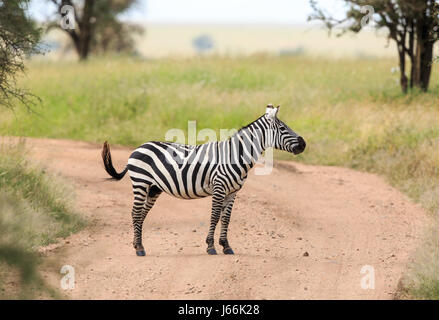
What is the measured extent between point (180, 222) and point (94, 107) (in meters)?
9.31

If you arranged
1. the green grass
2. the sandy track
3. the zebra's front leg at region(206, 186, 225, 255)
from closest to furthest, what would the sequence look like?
the green grass → the sandy track → the zebra's front leg at region(206, 186, 225, 255)

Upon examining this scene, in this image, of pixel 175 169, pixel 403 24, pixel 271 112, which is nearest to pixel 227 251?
pixel 175 169

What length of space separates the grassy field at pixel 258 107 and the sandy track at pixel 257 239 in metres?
0.83

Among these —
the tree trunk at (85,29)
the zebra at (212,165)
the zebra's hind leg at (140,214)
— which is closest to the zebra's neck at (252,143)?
the zebra at (212,165)

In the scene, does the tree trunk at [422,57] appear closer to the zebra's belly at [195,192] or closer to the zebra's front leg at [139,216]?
the zebra's belly at [195,192]

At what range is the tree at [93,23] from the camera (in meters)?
33.0

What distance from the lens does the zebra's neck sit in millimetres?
8344

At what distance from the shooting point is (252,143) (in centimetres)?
839

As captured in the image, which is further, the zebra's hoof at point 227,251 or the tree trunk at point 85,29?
the tree trunk at point 85,29

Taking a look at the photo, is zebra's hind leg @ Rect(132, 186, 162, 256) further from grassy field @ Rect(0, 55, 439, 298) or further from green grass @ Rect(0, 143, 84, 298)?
grassy field @ Rect(0, 55, 439, 298)

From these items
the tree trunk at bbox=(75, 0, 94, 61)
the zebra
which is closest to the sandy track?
the zebra

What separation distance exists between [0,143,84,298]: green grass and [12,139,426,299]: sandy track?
12.7 inches
